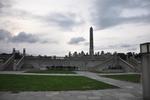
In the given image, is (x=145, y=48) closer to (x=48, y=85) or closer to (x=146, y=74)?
(x=146, y=74)

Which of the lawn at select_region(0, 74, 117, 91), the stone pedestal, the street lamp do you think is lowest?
the lawn at select_region(0, 74, 117, 91)

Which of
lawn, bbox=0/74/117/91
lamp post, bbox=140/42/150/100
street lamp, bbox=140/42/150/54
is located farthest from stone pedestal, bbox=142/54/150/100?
lawn, bbox=0/74/117/91

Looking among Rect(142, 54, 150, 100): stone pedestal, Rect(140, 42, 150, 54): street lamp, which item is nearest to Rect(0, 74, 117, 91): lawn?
Rect(142, 54, 150, 100): stone pedestal

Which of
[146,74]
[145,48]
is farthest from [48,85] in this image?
[145,48]

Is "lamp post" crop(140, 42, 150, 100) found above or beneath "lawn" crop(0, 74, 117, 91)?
above

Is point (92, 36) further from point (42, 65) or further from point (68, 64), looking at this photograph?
point (42, 65)

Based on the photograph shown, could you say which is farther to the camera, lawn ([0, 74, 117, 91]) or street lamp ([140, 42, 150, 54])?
lawn ([0, 74, 117, 91])

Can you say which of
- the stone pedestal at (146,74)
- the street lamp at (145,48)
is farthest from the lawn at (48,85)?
the street lamp at (145,48)

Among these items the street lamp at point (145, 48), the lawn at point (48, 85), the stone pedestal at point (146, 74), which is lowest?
the lawn at point (48, 85)

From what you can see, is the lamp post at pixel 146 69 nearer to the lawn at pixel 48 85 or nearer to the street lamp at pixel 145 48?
the street lamp at pixel 145 48

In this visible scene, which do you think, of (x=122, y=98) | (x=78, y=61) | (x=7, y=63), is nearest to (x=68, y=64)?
(x=78, y=61)

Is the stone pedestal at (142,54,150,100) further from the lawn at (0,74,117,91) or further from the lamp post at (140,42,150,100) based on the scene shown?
the lawn at (0,74,117,91)

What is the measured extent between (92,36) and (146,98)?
5888cm

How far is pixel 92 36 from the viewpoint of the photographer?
67438mm
